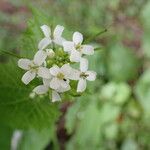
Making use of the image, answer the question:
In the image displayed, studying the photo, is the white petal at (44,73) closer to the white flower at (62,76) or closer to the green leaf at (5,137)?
the white flower at (62,76)

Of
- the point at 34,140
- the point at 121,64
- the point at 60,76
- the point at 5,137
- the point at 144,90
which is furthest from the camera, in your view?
the point at 121,64

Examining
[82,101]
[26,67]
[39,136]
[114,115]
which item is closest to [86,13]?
[114,115]

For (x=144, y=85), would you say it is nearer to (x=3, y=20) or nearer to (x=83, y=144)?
(x=83, y=144)

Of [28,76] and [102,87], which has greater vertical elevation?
[102,87]

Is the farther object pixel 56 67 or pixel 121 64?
pixel 121 64

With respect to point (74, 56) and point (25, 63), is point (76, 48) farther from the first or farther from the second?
point (25, 63)

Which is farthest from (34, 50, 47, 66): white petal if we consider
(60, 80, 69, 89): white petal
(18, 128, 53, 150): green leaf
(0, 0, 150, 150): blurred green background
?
(18, 128, 53, 150): green leaf

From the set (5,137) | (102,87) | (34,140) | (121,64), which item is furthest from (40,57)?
(121,64)
